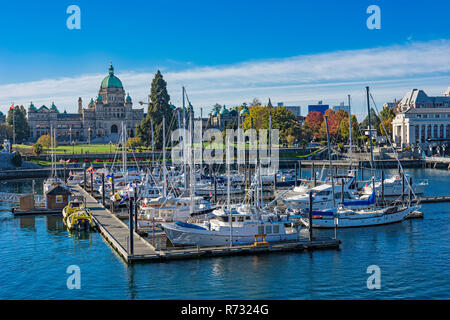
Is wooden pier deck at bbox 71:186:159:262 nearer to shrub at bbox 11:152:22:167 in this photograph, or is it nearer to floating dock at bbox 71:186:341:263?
floating dock at bbox 71:186:341:263

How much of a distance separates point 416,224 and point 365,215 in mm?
5144

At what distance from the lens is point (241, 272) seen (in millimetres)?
31609

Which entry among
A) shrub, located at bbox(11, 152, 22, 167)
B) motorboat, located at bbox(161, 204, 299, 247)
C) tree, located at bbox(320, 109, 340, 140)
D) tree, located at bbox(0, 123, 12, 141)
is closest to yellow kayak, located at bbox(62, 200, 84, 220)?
motorboat, located at bbox(161, 204, 299, 247)

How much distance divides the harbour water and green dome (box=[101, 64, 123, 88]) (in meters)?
147

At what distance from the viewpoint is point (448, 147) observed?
12988 cm

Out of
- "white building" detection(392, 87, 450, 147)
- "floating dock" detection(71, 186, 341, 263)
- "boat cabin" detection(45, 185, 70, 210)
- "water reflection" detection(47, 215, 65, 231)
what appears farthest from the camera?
"white building" detection(392, 87, 450, 147)

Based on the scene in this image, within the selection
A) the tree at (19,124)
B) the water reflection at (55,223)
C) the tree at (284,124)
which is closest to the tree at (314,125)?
the tree at (284,124)

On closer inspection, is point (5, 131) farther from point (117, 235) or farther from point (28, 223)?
point (117, 235)

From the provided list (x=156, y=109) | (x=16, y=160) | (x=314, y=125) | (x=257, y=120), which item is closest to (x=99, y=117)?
(x=156, y=109)

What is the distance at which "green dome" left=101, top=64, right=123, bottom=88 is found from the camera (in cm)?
18438

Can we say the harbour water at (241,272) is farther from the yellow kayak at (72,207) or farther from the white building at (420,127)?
the white building at (420,127)

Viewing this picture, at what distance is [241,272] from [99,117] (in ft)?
525

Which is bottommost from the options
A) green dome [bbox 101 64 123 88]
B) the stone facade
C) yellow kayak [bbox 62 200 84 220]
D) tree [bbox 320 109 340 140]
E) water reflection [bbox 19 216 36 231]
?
water reflection [bbox 19 216 36 231]
